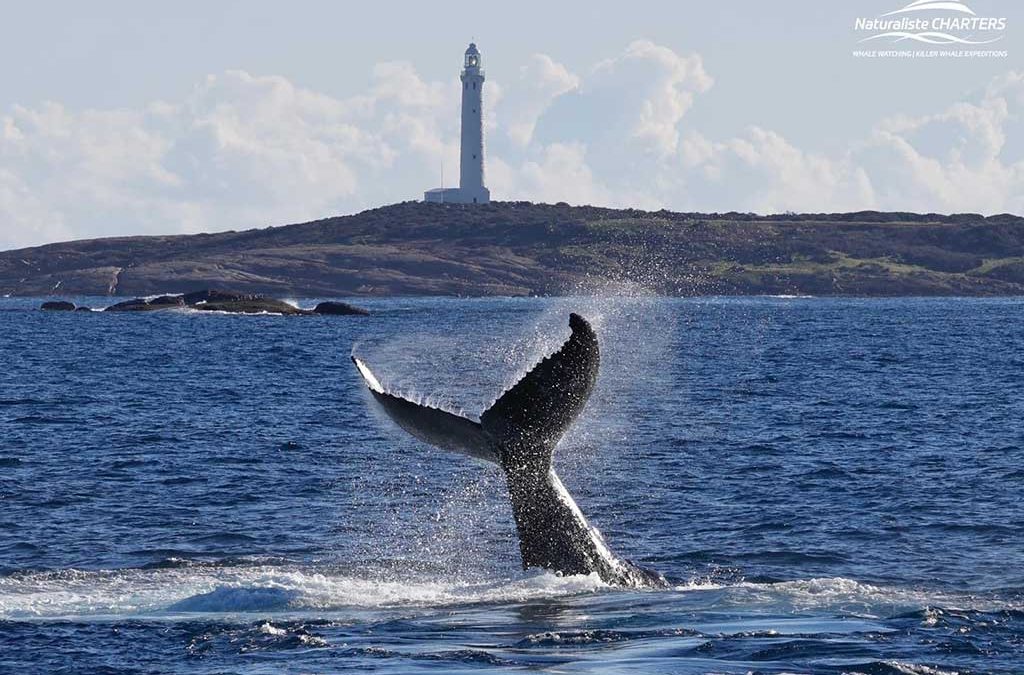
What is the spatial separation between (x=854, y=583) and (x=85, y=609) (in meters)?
7.90

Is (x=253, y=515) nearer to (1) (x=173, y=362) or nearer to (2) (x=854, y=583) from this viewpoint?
(2) (x=854, y=583)

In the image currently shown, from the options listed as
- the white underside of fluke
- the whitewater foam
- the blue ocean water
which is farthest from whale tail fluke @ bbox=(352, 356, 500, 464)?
the whitewater foam

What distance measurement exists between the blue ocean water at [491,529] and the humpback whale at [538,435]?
27 centimetres

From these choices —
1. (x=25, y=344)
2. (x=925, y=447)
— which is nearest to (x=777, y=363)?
(x=925, y=447)

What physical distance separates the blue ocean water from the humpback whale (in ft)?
0.90

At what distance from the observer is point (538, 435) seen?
14.8 m

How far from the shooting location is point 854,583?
17266mm

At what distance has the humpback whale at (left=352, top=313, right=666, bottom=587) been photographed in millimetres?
13812

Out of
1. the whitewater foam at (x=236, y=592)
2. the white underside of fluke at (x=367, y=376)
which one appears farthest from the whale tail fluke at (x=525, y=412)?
the whitewater foam at (x=236, y=592)

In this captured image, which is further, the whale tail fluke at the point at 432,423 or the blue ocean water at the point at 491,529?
the blue ocean water at the point at 491,529

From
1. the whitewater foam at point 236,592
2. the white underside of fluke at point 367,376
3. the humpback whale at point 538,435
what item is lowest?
the whitewater foam at point 236,592

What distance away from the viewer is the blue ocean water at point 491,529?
1435cm

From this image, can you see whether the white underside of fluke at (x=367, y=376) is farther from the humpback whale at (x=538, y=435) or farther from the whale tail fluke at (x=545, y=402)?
the whale tail fluke at (x=545, y=402)

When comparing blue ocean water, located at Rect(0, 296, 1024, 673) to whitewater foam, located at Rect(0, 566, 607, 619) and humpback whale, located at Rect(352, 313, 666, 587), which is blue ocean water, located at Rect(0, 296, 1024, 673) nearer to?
whitewater foam, located at Rect(0, 566, 607, 619)
